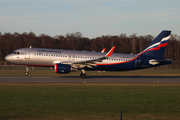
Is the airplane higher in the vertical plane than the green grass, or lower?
higher

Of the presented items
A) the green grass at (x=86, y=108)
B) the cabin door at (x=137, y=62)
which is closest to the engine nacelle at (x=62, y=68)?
the cabin door at (x=137, y=62)

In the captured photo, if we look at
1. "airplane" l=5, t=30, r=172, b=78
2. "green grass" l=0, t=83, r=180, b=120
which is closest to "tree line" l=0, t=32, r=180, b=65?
"airplane" l=5, t=30, r=172, b=78

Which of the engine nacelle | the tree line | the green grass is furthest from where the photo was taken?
the tree line

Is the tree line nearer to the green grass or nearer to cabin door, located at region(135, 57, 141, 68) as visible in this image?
cabin door, located at region(135, 57, 141, 68)

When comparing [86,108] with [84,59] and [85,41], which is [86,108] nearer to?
[84,59]

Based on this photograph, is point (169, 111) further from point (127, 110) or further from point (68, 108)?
point (68, 108)

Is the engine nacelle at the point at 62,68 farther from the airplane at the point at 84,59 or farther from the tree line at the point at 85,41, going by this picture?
the tree line at the point at 85,41

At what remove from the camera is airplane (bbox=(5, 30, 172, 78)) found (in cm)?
3195

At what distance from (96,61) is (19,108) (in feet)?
67.9

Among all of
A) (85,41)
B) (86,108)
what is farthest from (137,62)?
(85,41)

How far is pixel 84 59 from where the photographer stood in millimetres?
33312

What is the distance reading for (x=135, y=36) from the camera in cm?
11300

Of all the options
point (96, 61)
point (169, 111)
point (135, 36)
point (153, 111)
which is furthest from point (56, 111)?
point (135, 36)

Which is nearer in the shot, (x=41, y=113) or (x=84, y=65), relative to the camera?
(x=41, y=113)
